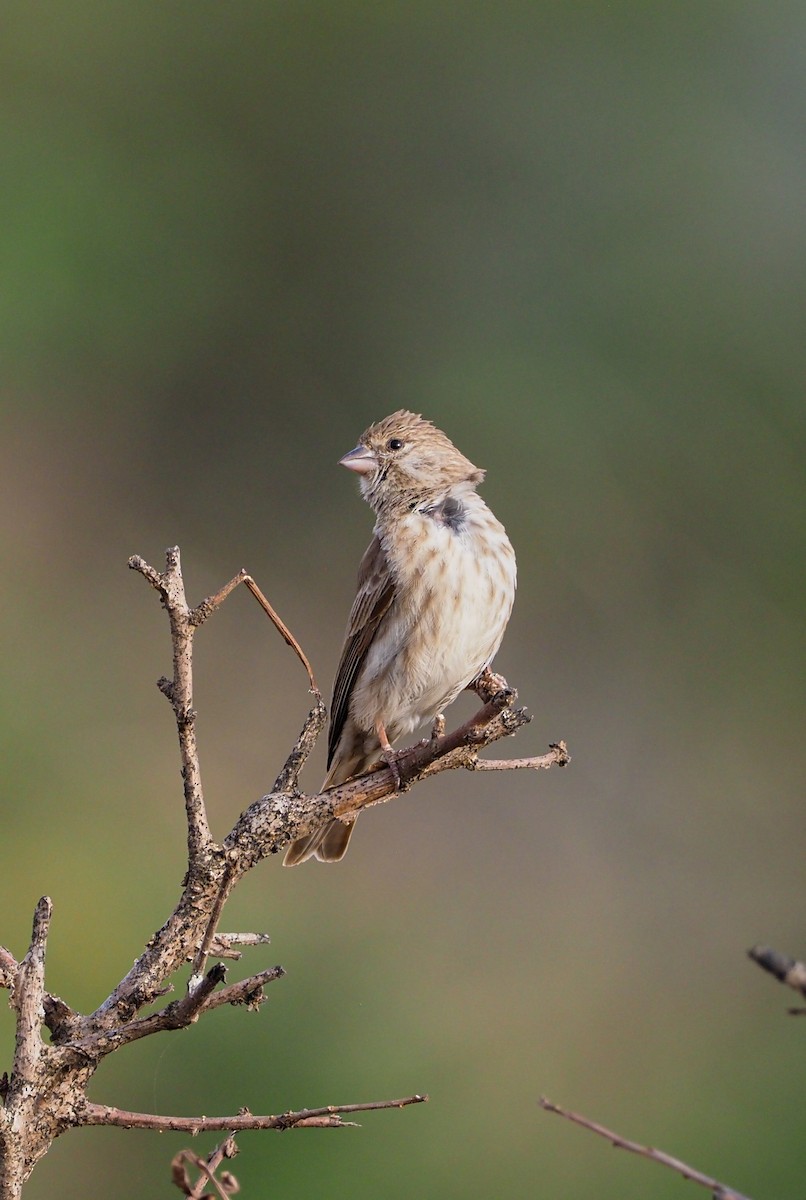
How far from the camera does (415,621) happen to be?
137 inches

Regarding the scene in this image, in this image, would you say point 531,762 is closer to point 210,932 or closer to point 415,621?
point 210,932

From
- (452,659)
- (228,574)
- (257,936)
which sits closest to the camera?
(257,936)

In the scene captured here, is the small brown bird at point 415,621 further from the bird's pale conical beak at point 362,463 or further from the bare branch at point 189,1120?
the bare branch at point 189,1120

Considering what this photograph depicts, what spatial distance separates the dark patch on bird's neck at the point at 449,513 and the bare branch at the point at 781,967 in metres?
2.67

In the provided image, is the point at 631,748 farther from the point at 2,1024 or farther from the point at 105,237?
the point at 105,237

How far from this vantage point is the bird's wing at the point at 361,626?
3.58 meters

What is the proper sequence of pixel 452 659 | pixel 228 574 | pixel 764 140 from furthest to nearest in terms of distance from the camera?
pixel 764 140, pixel 228 574, pixel 452 659

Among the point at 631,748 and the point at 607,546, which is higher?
the point at 607,546

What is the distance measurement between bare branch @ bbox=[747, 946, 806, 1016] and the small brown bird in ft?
7.75

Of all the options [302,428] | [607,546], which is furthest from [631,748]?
[302,428]

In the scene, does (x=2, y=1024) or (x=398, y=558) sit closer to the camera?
(x=398, y=558)

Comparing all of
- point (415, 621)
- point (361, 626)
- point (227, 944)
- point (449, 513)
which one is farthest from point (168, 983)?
point (449, 513)

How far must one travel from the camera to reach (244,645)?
810cm

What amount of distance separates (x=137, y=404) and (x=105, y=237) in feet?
4.21
